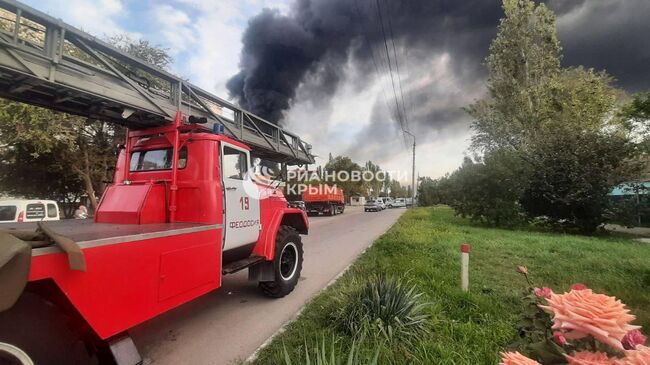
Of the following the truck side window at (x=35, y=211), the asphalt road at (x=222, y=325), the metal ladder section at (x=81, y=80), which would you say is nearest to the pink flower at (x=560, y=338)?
the asphalt road at (x=222, y=325)

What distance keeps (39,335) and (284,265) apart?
3.90m

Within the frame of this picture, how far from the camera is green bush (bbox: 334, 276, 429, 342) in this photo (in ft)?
12.7

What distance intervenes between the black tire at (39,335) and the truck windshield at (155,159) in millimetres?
2434

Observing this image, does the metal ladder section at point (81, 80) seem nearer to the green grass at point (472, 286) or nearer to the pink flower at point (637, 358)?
the green grass at point (472, 286)

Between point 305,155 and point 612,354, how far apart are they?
25.2ft

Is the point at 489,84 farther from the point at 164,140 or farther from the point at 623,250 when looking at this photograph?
the point at 164,140

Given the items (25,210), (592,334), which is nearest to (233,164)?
(592,334)

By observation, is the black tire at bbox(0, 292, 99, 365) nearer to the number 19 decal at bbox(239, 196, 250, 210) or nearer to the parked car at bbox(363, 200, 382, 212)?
the number 19 decal at bbox(239, 196, 250, 210)

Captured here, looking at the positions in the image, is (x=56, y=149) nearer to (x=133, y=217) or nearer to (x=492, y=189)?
(x=133, y=217)

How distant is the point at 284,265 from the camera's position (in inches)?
238

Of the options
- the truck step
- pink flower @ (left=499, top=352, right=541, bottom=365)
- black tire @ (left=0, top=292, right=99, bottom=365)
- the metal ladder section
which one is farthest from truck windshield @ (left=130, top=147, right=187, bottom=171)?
pink flower @ (left=499, top=352, right=541, bottom=365)

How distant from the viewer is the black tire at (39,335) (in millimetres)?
2197

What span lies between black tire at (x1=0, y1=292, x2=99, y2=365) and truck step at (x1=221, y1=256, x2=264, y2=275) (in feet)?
6.27

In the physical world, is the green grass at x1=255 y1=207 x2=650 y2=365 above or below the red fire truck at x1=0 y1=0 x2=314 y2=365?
below
